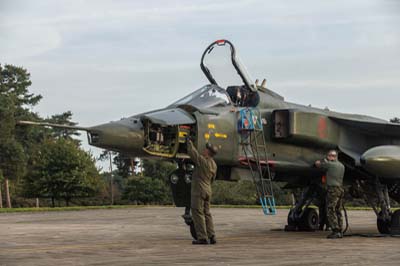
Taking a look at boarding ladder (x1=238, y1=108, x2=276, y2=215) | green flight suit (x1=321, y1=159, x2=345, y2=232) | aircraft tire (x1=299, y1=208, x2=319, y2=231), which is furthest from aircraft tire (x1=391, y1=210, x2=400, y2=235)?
boarding ladder (x1=238, y1=108, x2=276, y2=215)

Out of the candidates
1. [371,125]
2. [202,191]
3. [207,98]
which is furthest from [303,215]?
[202,191]

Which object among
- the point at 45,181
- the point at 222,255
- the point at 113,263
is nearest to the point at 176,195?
the point at 222,255

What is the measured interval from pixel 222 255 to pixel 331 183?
4.75 metres

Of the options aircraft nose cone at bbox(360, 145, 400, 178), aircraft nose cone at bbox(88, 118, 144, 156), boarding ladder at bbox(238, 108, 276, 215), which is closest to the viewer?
aircraft nose cone at bbox(88, 118, 144, 156)

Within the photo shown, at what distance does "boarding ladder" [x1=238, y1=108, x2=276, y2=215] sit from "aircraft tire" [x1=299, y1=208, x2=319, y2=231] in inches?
117

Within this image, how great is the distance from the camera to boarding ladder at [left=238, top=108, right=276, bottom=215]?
13.4 meters

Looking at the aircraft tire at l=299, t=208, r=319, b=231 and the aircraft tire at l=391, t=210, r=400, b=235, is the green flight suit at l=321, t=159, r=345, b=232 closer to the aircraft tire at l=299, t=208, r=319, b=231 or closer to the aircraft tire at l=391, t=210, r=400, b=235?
the aircraft tire at l=391, t=210, r=400, b=235

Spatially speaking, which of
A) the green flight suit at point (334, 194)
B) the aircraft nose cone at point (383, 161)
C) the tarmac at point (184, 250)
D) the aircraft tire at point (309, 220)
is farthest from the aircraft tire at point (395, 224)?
the aircraft tire at point (309, 220)

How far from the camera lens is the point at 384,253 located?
10133mm

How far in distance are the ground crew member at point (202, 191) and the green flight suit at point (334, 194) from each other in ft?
9.73

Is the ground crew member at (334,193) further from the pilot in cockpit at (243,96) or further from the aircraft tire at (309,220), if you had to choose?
the aircraft tire at (309,220)

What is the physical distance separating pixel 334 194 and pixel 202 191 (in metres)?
3.34

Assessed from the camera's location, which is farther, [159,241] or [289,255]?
[159,241]

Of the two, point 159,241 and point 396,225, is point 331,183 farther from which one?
point 159,241
